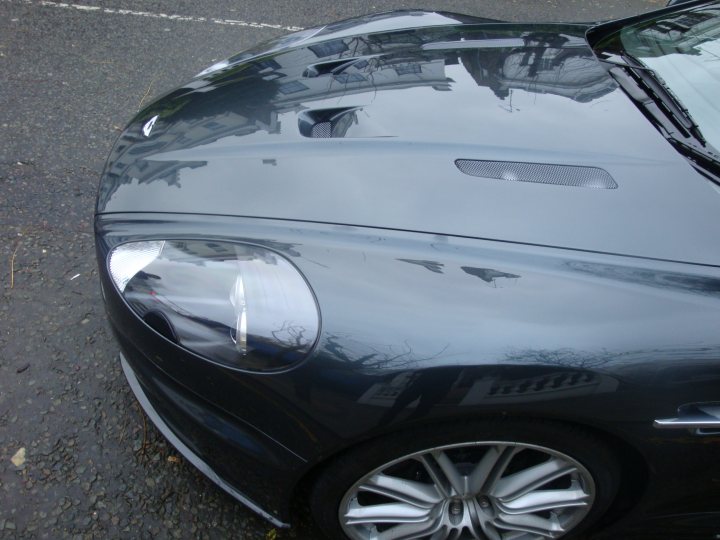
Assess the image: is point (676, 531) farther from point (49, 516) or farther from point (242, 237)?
point (49, 516)

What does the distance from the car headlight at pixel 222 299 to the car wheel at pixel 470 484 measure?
1.14 ft

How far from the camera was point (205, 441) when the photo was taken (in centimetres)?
172

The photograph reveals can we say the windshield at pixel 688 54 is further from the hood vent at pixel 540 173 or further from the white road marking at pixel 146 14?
the white road marking at pixel 146 14

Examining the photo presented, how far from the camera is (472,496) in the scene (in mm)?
1761

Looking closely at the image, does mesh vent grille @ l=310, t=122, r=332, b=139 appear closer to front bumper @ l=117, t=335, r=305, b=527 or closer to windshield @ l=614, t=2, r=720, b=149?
front bumper @ l=117, t=335, r=305, b=527

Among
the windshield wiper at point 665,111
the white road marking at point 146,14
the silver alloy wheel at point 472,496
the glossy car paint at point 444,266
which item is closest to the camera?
the glossy car paint at point 444,266

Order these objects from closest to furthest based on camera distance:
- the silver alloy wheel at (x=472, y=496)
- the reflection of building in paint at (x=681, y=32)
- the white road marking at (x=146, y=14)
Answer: the silver alloy wheel at (x=472, y=496)
the reflection of building in paint at (x=681, y=32)
the white road marking at (x=146, y=14)

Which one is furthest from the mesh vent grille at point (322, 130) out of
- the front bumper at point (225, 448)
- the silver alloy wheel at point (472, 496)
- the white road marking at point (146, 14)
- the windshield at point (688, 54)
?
the white road marking at point (146, 14)

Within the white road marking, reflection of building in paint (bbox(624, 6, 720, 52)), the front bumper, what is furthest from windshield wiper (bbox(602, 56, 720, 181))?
the white road marking

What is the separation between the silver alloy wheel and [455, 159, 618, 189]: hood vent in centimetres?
71

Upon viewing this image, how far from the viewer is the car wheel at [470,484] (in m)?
1.51

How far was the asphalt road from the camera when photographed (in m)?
1.94

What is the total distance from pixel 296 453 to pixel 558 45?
70.9 inches

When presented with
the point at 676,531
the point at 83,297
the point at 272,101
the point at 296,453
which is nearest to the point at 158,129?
the point at 272,101
